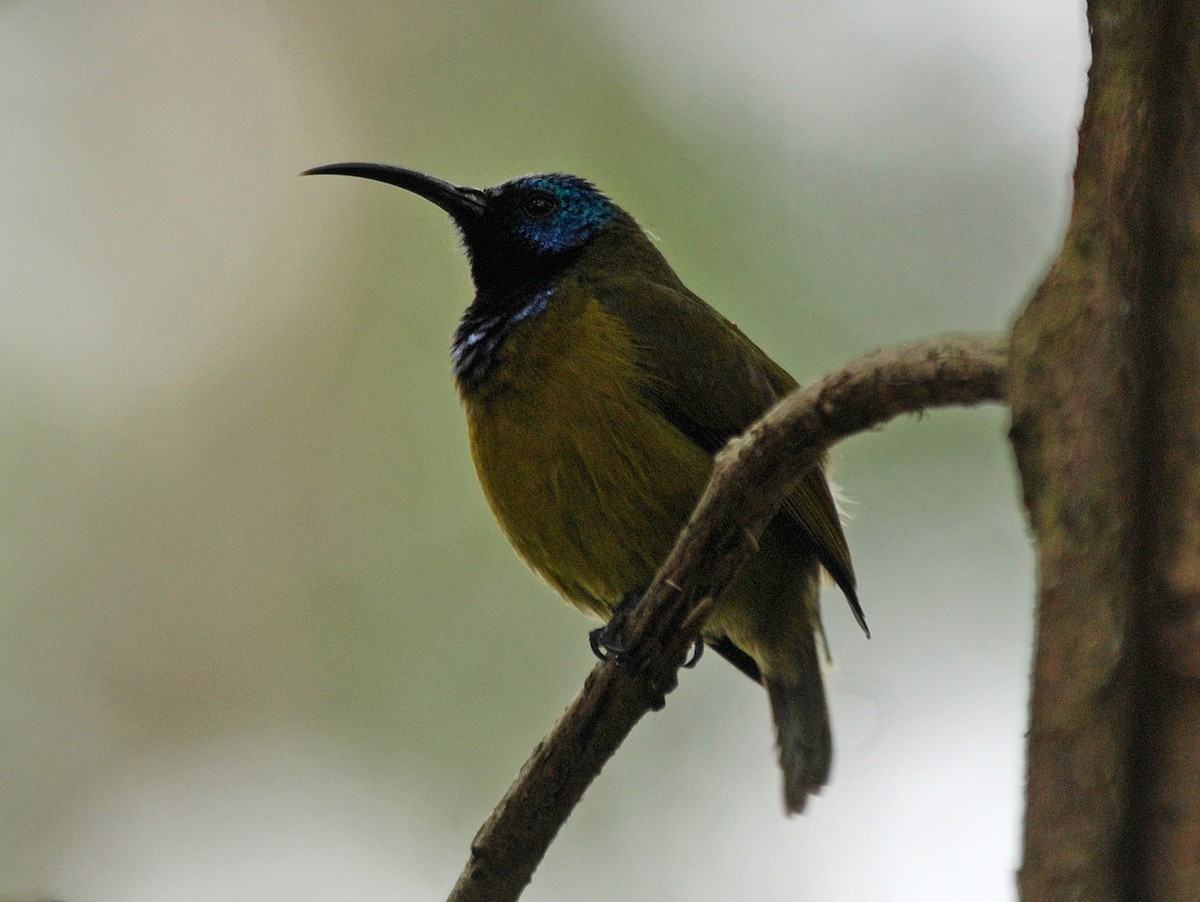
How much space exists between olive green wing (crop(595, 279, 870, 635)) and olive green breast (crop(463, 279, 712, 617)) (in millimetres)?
63

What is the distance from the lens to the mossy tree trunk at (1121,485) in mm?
1010

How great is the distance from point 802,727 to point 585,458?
1123 mm

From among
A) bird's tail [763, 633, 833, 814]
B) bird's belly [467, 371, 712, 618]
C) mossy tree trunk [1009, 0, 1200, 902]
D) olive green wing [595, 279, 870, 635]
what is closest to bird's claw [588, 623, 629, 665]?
bird's belly [467, 371, 712, 618]

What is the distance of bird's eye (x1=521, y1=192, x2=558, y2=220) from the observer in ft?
16.7

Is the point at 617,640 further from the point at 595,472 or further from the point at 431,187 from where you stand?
the point at 431,187

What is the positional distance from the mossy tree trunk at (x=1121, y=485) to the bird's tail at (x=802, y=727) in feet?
10.4

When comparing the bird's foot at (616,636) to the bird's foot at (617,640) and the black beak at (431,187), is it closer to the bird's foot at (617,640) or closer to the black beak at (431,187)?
the bird's foot at (617,640)

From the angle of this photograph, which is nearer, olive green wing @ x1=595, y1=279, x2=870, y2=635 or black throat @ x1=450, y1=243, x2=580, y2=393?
olive green wing @ x1=595, y1=279, x2=870, y2=635

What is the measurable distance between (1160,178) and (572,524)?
9.54 ft

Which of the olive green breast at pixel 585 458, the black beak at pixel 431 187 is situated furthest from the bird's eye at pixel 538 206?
the olive green breast at pixel 585 458

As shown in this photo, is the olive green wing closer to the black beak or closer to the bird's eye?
the bird's eye

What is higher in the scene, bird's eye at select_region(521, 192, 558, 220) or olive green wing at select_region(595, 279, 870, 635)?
bird's eye at select_region(521, 192, 558, 220)

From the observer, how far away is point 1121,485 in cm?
107

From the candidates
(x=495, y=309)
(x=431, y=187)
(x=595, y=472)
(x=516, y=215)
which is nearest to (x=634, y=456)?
(x=595, y=472)
